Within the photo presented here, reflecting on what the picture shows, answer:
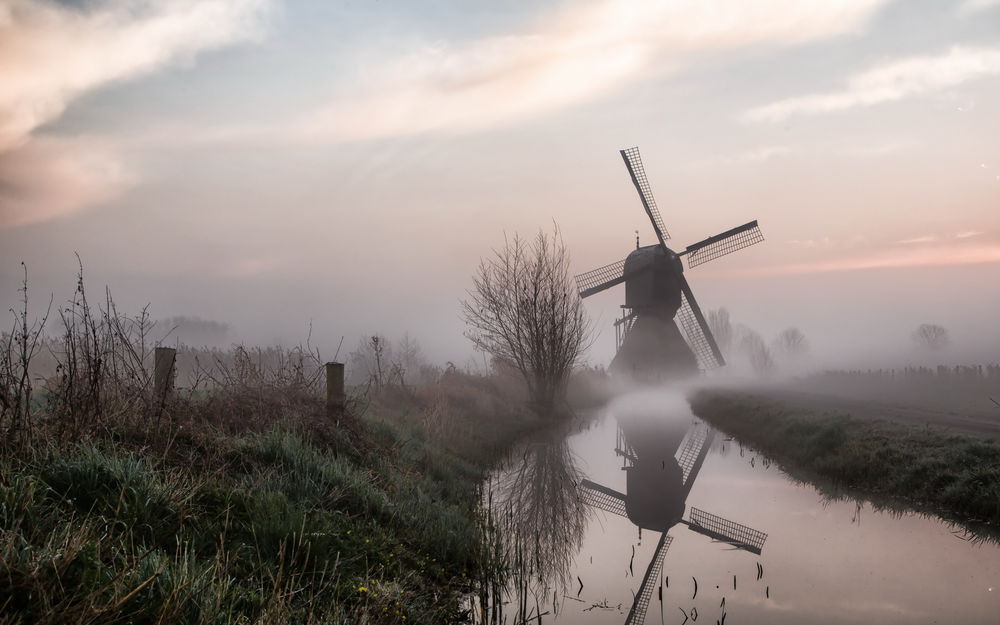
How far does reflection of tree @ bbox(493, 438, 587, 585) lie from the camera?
7519 mm

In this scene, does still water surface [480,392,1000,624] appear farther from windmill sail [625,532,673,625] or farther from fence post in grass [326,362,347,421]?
fence post in grass [326,362,347,421]

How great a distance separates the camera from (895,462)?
38.1 feet

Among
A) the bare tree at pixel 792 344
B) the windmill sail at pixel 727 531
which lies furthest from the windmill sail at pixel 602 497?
the bare tree at pixel 792 344

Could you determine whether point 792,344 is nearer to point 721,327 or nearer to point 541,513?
point 721,327

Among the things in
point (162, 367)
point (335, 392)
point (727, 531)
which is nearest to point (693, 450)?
point (727, 531)

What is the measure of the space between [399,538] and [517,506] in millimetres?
4146

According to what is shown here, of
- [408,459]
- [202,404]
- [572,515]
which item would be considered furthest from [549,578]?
[202,404]

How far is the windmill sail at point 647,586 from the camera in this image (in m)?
6.12

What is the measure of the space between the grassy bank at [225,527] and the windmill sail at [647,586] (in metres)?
1.78

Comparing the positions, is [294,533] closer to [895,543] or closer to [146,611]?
[146,611]

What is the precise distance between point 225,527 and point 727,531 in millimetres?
7305

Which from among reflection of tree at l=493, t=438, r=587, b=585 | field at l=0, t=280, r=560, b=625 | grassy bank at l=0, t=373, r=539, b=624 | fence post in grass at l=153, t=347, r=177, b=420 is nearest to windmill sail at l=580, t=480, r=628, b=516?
reflection of tree at l=493, t=438, r=587, b=585

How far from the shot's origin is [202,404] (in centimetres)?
887

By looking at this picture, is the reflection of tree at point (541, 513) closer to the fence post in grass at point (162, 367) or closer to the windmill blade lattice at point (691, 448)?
the windmill blade lattice at point (691, 448)
